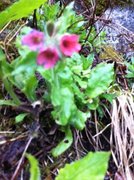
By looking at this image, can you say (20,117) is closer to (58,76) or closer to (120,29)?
(58,76)

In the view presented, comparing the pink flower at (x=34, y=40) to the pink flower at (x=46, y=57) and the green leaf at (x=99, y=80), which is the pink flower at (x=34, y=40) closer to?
the pink flower at (x=46, y=57)

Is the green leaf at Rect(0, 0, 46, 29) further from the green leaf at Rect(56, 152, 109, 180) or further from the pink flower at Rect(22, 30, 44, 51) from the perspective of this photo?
→ the green leaf at Rect(56, 152, 109, 180)

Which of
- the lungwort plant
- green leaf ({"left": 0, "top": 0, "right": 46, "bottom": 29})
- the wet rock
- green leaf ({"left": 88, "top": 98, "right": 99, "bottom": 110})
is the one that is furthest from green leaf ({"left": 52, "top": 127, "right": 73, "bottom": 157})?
the wet rock

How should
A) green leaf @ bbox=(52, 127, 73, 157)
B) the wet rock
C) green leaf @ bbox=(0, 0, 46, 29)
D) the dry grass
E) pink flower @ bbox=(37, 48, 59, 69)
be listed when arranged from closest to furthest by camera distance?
pink flower @ bbox=(37, 48, 59, 69) → green leaf @ bbox=(52, 127, 73, 157) → the dry grass → green leaf @ bbox=(0, 0, 46, 29) → the wet rock

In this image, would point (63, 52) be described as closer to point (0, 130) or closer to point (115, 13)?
point (0, 130)

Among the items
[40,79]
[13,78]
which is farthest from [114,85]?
[13,78]

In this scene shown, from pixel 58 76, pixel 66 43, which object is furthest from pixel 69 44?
pixel 58 76

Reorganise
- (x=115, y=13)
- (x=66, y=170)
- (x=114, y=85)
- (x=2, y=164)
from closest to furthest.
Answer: (x=66, y=170) < (x=2, y=164) < (x=114, y=85) < (x=115, y=13)
